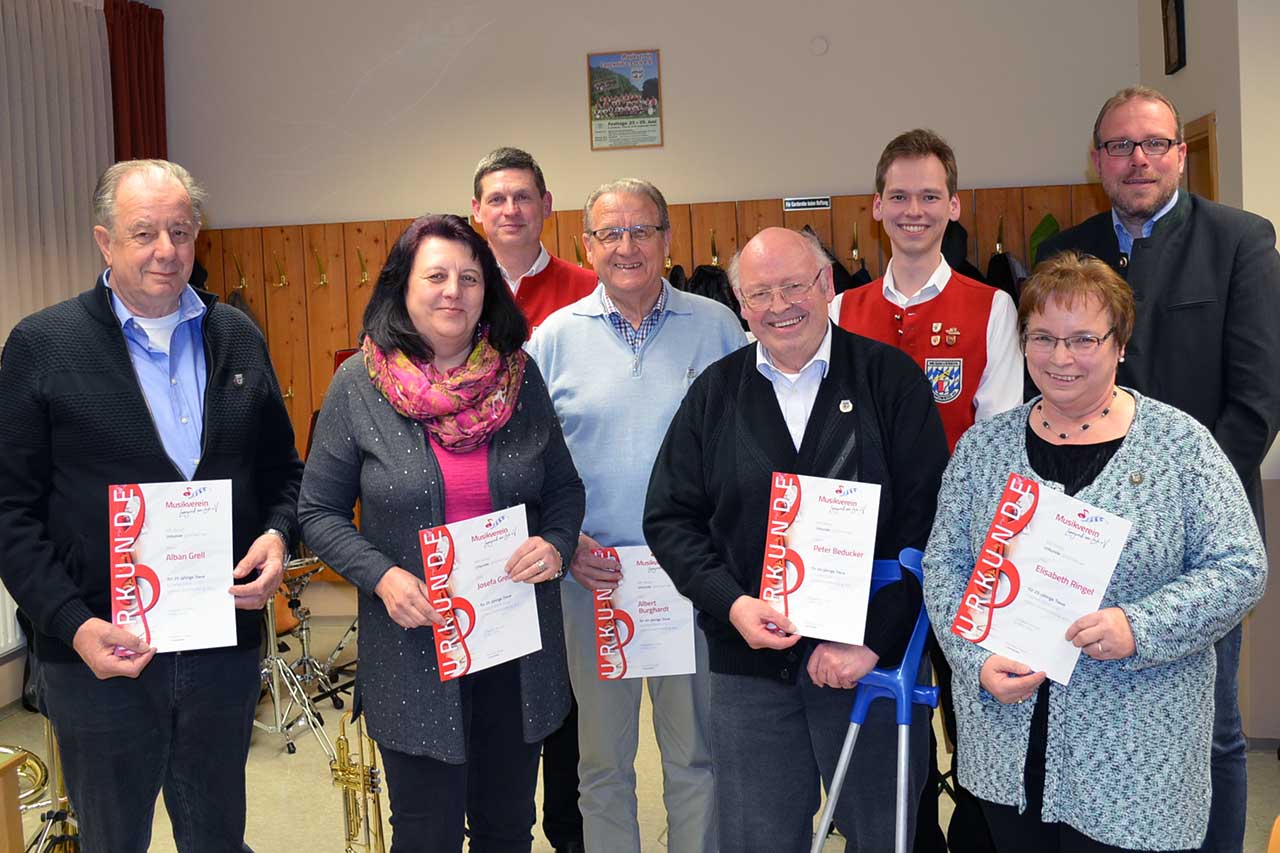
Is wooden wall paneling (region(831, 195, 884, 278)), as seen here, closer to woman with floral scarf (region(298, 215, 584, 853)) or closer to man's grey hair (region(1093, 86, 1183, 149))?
man's grey hair (region(1093, 86, 1183, 149))

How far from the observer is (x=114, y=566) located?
226 centimetres

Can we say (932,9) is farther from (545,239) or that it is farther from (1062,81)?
(545,239)

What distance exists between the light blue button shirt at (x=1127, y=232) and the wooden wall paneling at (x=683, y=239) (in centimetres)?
397

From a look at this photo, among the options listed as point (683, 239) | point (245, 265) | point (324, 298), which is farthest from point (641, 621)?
point (245, 265)

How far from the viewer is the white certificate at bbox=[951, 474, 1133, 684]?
195 centimetres

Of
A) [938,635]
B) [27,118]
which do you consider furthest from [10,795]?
[27,118]

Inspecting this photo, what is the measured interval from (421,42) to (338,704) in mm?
3926

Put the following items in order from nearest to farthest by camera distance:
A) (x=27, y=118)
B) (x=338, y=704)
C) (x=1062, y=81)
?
1. (x=338, y=704)
2. (x=27, y=118)
3. (x=1062, y=81)

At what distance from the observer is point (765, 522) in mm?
2277

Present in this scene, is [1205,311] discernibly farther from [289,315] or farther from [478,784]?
[289,315]

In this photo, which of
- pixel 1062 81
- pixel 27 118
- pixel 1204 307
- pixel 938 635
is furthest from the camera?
pixel 1062 81

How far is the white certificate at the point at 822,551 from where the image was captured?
2.16m

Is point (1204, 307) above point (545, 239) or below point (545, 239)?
below

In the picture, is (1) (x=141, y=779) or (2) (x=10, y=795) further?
(2) (x=10, y=795)
